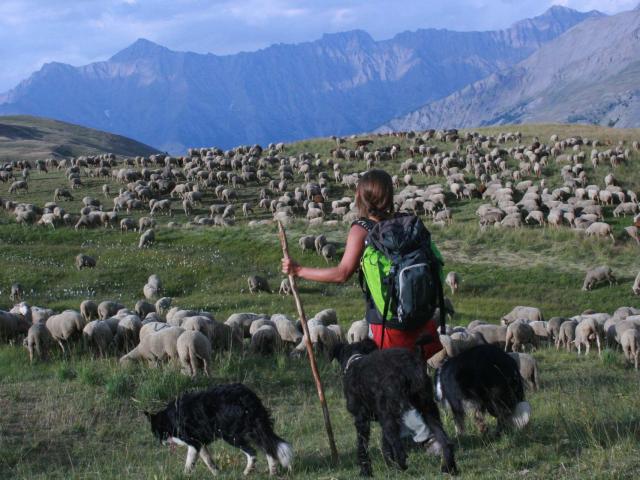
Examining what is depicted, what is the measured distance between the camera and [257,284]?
90.6 feet

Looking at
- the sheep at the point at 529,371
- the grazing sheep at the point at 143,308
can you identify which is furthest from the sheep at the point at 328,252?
the sheep at the point at 529,371

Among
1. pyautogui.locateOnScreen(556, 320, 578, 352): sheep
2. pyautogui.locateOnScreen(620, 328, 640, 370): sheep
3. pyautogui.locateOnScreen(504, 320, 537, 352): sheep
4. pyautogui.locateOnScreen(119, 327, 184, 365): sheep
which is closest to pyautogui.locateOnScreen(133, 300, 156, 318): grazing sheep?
pyautogui.locateOnScreen(119, 327, 184, 365): sheep

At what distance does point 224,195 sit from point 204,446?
3732 cm

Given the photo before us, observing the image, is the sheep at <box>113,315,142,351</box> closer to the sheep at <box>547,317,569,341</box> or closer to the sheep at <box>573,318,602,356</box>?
the sheep at <box>573,318,602,356</box>

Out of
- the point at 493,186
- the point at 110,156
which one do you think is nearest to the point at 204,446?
the point at 493,186

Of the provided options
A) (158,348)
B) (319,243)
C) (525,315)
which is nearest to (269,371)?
(158,348)

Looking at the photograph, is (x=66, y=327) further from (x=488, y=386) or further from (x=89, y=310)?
(x=488, y=386)

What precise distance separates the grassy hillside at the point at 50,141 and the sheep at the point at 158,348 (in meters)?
65.0

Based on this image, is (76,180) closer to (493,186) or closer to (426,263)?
(493,186)

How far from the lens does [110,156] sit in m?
59.5

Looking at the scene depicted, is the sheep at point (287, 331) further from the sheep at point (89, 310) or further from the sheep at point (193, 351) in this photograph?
the sheep at point (89, 310)

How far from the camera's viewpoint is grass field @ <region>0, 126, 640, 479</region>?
733cm

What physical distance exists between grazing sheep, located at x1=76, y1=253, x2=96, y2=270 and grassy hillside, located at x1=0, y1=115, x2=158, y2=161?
4832 centimetres

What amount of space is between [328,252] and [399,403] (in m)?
25.0
